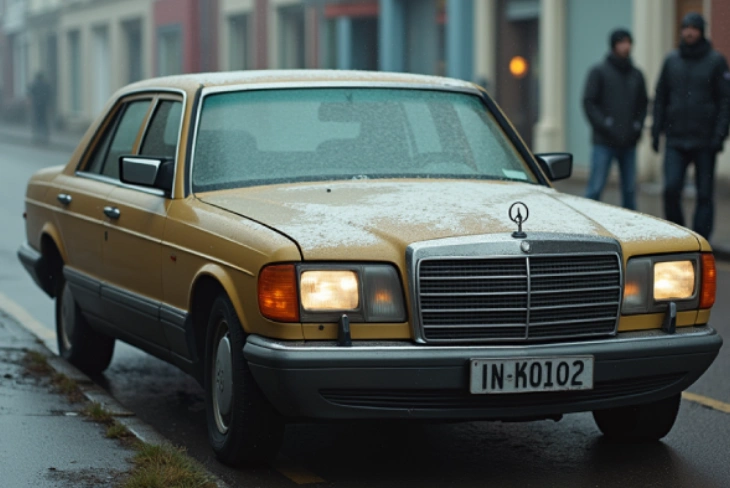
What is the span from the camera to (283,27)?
37031 mm

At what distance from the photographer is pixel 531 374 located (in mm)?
5160

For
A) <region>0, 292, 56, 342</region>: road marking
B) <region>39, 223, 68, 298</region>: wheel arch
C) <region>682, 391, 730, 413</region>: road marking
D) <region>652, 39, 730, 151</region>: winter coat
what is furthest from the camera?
<region>652, 39, 730, 151</region>: winter coat

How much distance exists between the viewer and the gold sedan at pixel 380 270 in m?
5.16

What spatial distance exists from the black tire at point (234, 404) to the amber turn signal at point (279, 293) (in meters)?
0.25

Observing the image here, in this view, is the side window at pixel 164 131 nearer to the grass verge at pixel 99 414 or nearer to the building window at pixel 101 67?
the grass verge at pixel 99 414

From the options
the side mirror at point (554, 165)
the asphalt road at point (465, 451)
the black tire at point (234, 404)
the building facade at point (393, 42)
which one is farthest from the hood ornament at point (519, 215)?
the building facade at point (393, 42)

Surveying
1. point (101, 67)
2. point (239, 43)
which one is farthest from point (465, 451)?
point (101, 67)

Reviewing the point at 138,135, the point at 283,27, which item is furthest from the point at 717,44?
the point at 283,27

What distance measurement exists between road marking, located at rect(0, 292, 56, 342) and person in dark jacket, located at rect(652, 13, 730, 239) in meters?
5.58

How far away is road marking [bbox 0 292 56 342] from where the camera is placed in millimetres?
9164

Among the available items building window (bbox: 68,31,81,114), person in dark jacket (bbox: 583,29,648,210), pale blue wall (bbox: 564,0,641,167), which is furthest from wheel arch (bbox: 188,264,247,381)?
building window (bbox: 68,31,81,114)

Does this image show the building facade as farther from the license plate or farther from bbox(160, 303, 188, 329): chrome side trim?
the license plate

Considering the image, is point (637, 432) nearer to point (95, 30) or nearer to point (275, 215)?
point (275, 215)

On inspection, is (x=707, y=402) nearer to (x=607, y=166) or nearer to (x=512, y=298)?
(x=512, y=298)
